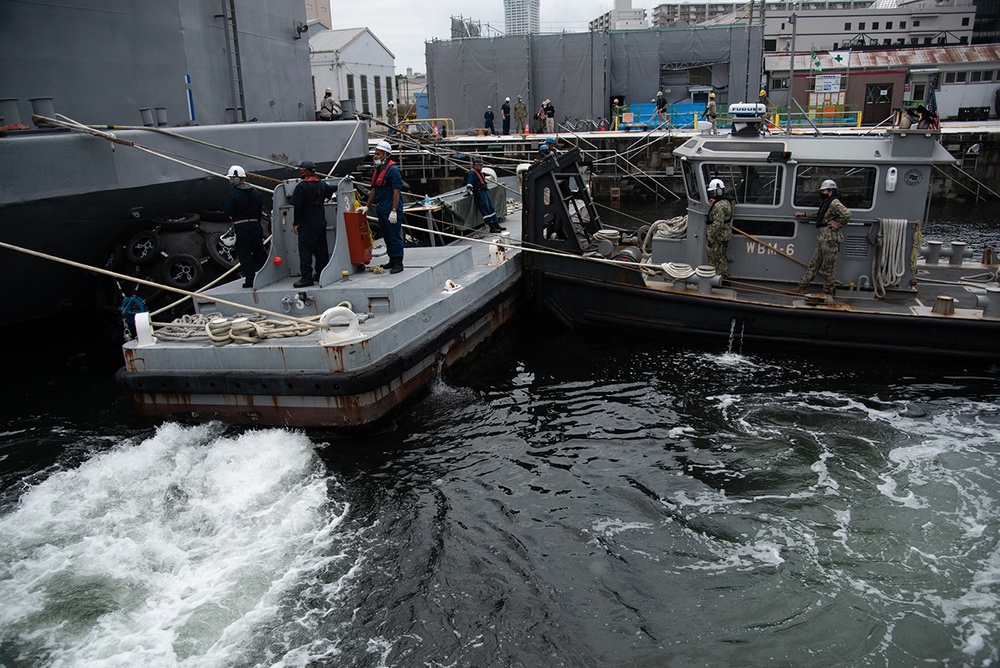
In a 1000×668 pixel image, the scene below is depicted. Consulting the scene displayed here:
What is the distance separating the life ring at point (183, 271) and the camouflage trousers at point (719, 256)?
275 inches

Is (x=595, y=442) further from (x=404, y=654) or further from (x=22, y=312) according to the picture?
(x=22, y=312)

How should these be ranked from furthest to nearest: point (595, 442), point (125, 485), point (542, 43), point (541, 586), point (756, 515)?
point (542, 43) < point (595, 442) < point (125, 485) < point (756, 515) < point (541, 586)

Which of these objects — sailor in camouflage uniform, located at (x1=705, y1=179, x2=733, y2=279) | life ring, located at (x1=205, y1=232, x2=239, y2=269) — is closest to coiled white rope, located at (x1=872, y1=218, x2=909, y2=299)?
sailor in camouflage uniform, located at (x1=705, y1=179, x2=733, y2=279)

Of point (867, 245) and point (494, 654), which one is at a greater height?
point (867, 245)

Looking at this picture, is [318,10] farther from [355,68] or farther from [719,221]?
[719,221]

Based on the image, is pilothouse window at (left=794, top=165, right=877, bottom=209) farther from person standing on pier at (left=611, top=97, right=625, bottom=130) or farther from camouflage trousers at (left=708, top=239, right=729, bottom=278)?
person standing on pier at (left=611, top=97, right=625, bottom=130)

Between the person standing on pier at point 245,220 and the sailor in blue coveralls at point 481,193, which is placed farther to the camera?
the sailor in blue coveralls at point 481,193

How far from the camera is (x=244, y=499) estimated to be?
19.8 ft

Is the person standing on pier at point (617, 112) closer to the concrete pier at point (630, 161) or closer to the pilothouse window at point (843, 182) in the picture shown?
the concrete pier at point (630, 161)

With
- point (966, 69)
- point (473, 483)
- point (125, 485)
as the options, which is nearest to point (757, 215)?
point (473, 483)

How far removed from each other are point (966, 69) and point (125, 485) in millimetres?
39011

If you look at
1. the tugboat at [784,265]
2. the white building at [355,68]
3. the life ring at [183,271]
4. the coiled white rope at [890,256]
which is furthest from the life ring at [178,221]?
the white building at [355,68]

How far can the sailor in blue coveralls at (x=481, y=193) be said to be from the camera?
12242mm

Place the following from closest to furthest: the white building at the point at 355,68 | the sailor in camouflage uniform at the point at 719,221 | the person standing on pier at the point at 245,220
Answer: the person standing on pier at the point at 245,220 < the sailor in camouflage uniform at the point at 719,221 < the white building at the point at 355,68
